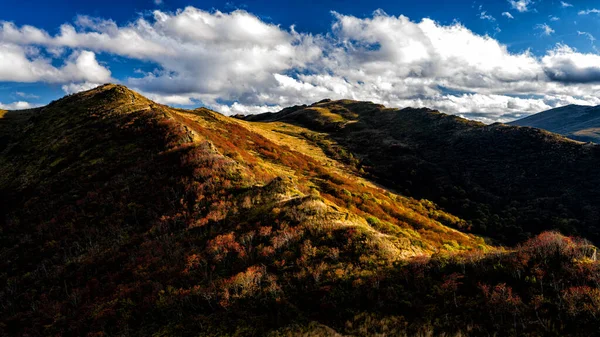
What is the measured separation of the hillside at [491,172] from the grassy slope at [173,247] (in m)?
53.1

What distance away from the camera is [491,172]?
91312mm

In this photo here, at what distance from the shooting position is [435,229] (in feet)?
146

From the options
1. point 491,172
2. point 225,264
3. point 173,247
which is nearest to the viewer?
point 225,264

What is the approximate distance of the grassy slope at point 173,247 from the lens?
12430mm

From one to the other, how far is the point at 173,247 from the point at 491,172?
332ft

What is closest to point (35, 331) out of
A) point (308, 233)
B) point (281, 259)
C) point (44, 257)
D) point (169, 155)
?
point (44, 257)

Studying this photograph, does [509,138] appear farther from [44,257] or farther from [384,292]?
[44,257]

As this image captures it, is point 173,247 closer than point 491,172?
Yes

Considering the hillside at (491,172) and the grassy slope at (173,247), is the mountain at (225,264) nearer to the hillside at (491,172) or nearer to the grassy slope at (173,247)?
the grassy slope at (173,247)

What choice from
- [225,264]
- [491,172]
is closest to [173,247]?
[225,264]

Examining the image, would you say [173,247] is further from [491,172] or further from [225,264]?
[491,172]

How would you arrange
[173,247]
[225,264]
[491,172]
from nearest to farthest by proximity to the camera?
[225,264] < [173,247] < [491,172]

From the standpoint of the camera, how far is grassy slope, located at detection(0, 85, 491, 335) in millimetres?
12430

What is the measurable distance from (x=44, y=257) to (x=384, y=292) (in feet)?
76.2
